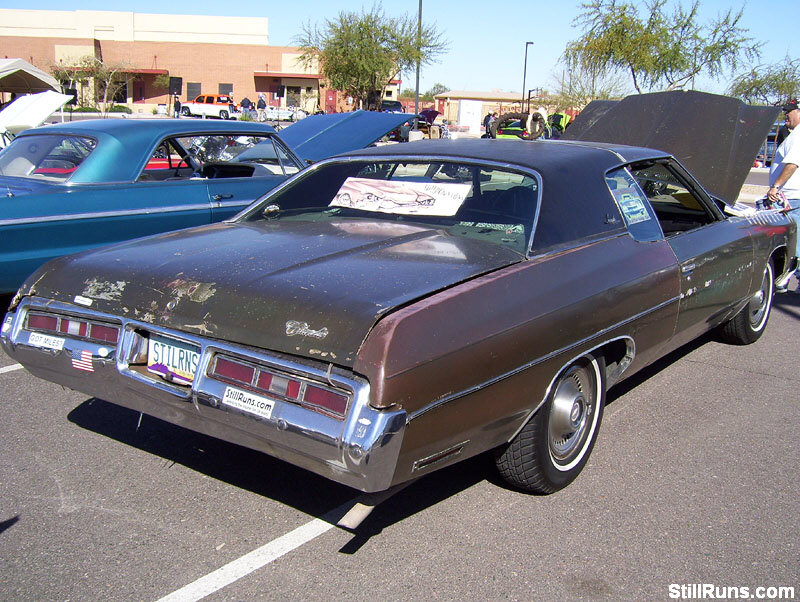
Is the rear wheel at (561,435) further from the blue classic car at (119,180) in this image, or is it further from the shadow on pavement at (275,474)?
the blue classic car at (119,180)

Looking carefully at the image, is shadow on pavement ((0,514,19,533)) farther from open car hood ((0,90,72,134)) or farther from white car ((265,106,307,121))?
white car ((265,106,307,121))

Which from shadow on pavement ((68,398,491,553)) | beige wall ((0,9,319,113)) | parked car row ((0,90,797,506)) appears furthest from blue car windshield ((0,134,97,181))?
beige wall ((0,9,319,113))

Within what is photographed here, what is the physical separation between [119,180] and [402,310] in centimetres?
391

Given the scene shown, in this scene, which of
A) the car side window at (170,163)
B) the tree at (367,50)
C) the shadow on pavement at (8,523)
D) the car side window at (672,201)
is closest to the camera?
the shadow on pavement at (8,523)

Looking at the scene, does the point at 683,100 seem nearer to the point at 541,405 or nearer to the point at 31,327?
the point at 541,405

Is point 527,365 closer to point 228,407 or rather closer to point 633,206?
point 228,407

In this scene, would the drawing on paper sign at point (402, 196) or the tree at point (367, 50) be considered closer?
the drawing on paper sign at point (402, 196)

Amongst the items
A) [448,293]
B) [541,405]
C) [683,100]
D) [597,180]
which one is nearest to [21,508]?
[448,293]

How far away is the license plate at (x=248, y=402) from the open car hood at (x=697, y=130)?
16.2 feet

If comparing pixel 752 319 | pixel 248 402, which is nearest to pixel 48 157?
pixel 248 402

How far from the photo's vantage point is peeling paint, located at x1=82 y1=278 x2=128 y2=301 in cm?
292

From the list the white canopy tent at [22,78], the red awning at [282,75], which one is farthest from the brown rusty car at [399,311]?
the red awning at [282,75]

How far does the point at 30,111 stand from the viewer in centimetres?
998

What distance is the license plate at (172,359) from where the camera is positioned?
8.93ft
